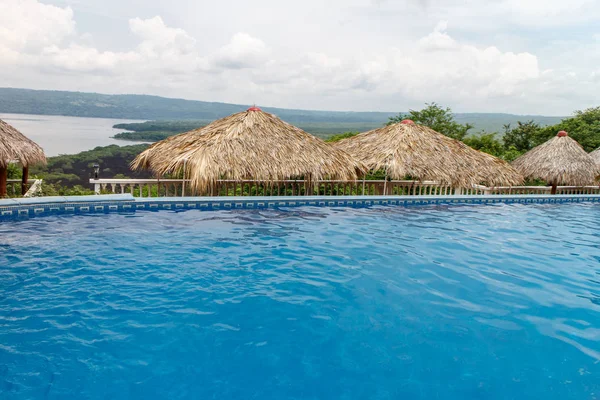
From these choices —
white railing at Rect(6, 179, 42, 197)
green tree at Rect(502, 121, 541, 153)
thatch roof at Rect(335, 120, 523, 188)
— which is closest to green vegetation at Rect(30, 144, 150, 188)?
white railing at Rect(6, 179, 42, 197)

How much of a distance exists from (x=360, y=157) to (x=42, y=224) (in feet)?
23.5

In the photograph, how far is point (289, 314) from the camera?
4.03 meters

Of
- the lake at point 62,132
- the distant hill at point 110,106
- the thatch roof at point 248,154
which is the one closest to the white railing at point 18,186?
the thatch roof at point 248,154

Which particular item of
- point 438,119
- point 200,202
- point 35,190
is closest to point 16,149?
point 35,190

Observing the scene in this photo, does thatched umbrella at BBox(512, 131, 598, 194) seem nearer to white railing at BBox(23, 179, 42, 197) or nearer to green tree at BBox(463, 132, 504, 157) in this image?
green tree at BBox(463, 132, 504, 157)

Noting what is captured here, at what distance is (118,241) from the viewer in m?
5.98

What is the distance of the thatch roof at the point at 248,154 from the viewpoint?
862 cm

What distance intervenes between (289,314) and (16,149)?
23.2 ft

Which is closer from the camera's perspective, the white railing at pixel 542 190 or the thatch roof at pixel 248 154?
the thatch roof at pixel 248 154

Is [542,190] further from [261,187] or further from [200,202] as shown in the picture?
[200,202]

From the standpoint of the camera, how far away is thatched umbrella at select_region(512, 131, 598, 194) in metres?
12.8

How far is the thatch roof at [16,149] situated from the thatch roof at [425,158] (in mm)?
7107

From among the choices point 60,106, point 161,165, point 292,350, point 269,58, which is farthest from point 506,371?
point 60,106

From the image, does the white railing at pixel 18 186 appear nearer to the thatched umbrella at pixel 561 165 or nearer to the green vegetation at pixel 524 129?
the thatched umbrella at pixel 561 165
